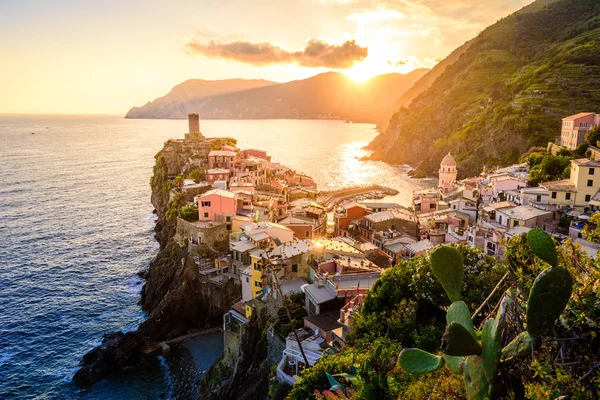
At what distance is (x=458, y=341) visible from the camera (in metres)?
6.69

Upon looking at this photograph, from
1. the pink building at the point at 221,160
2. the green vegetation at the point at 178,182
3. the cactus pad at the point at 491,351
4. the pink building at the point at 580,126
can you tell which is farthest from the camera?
the pink building at the point at 221,160

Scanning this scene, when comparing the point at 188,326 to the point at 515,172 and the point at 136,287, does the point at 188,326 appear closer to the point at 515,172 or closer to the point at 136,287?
the point at 136,287

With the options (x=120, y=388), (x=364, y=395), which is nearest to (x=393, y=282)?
(x=364, y=395)

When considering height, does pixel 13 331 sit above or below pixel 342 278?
below

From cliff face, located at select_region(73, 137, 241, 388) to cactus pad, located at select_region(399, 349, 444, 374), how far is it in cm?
2712

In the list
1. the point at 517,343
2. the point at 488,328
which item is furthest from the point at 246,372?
the point at 517,343

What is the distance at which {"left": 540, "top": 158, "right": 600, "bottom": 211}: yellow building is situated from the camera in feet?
115

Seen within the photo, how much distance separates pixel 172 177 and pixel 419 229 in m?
33.8

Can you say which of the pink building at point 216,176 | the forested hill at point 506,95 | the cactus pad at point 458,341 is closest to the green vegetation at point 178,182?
the pink building at point 216,176

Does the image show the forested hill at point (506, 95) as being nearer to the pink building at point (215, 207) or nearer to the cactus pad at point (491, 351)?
the pink building at point (215, 207)

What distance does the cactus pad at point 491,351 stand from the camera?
673 centimetres

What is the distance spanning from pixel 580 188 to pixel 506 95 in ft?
202

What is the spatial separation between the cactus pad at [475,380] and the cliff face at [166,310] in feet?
92.2

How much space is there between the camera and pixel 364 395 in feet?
32.1
